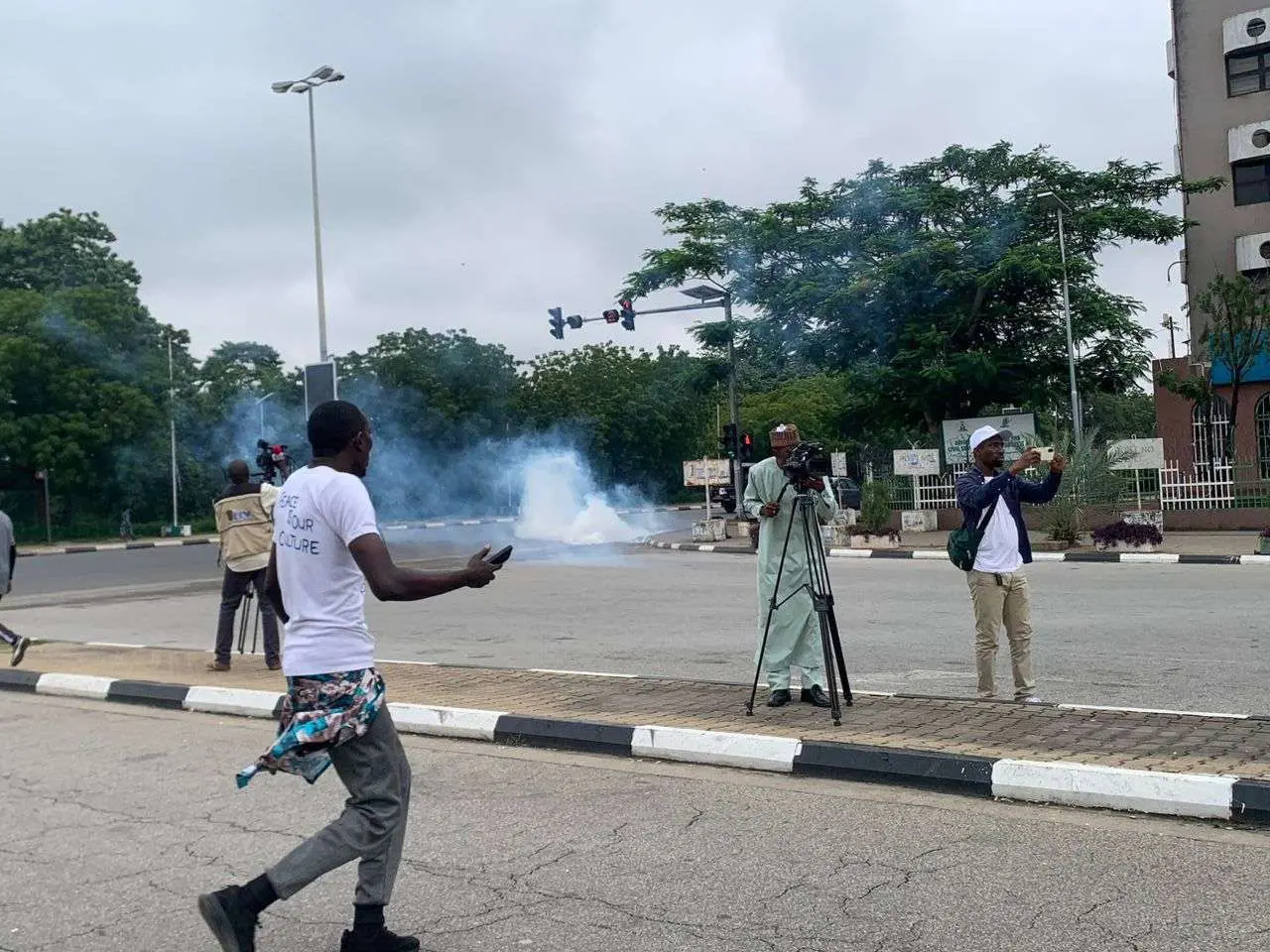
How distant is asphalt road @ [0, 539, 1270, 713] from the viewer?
8.70m

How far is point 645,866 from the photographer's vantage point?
4625mm

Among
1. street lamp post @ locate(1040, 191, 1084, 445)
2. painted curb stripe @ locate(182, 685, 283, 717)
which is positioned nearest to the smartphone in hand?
painted curb stripe @ locate(182, 685, 283, 717)

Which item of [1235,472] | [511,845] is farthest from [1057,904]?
[1235,472]

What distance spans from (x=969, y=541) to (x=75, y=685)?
7134 mm

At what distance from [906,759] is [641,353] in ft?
179

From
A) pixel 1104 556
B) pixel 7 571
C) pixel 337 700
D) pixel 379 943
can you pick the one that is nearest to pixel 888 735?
pixel 379 943

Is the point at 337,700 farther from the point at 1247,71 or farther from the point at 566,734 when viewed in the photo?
the point at 1247,71

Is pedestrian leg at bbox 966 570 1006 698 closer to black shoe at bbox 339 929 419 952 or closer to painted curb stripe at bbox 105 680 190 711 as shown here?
black shoe at bbox 339 929 419 952

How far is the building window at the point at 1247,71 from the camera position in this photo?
34.2m

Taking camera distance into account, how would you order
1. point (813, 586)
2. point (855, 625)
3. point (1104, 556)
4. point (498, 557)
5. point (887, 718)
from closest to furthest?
point (498, 557) → point (887, 718) → point (813, 586) → point (855, 625) → point (1104, 556)

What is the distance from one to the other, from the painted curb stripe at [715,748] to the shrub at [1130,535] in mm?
17033

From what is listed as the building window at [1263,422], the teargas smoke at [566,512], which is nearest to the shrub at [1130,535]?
the building window at [1263,422]

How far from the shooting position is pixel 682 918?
13.3ft

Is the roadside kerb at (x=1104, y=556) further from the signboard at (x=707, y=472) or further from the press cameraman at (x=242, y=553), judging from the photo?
the press cameraman at (x=242, y=553)
